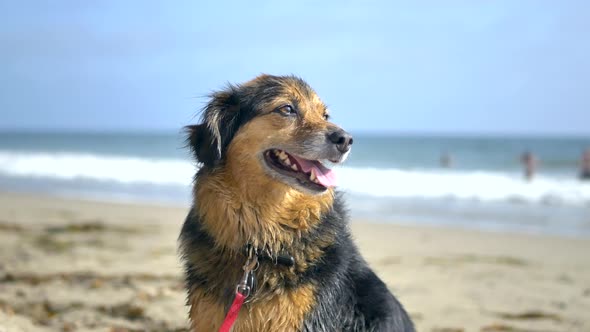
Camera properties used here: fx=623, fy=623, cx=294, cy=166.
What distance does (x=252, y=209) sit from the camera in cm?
367

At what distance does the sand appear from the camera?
18.7 feet

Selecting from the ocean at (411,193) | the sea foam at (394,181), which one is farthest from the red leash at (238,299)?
the sea foam at (394,181)

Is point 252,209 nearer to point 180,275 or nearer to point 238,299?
point 238,299

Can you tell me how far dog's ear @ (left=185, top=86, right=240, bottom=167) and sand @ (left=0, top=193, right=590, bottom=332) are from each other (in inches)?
65.6

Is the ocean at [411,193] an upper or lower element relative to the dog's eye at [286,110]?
lower

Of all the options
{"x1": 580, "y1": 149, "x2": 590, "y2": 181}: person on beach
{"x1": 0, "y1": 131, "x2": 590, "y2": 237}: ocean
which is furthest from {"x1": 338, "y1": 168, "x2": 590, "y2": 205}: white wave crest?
{"x1": 580, "y1": 149, "x2": 590, "y2": 181}: person on beach

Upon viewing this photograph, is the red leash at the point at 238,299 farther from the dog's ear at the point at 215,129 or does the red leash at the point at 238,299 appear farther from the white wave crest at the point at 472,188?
the white wave crest at the point at 472,188

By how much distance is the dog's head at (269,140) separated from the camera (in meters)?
3.62

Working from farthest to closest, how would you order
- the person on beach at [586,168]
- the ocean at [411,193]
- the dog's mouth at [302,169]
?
the person on beach at [586,168] → the ocean at [411,193] → the dog's mouth at [302,169]

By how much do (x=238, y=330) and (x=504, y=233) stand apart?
349 inches

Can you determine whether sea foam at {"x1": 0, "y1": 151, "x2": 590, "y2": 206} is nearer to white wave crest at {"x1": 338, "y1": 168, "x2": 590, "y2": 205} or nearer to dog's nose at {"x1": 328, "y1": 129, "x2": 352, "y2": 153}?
white wave crest at {"x1": 338, "y1": 168, "x2": 590, "y2": 205}

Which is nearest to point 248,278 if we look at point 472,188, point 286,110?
point 286,110

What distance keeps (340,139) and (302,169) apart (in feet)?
0.95

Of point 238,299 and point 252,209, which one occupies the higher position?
point 252,209
